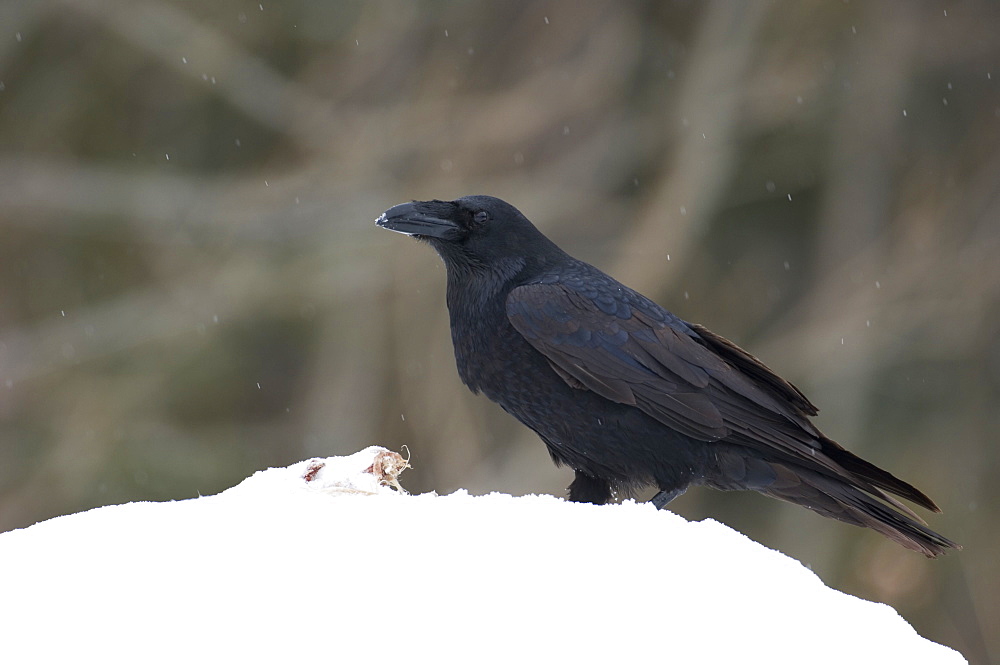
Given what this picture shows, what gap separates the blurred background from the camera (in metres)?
7.86

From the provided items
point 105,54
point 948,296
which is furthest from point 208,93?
point 948,296

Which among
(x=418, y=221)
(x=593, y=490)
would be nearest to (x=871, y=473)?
(x=593, y=490)

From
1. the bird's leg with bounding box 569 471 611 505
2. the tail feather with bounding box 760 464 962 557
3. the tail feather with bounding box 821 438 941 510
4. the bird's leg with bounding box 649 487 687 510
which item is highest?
the tail feather with bounding box 821 438 941 510

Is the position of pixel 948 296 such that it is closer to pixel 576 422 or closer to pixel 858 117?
pixel 858 117

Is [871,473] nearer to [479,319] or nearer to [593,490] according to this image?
[593,490]

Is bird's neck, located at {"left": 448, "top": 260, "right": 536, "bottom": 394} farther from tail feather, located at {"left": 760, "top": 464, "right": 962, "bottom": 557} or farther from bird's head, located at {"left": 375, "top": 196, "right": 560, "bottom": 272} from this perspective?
tail feather, located at {"left": 760, "top": 464, "right": 962, "bottom": 557}

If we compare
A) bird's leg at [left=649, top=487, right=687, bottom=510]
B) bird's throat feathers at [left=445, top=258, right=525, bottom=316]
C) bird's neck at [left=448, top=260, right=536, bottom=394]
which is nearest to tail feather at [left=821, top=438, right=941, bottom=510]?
bird's leg at [left=649, top=487, right=687, bottom=510]

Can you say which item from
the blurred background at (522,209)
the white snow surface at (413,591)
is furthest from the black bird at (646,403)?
the blurred background at (522,209)

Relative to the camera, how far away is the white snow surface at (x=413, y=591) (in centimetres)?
166

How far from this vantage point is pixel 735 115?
7746 mm

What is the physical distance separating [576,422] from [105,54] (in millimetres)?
6750

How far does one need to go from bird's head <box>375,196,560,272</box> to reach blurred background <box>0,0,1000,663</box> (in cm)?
379

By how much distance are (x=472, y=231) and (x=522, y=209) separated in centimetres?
393

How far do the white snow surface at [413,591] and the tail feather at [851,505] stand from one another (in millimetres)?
1509
